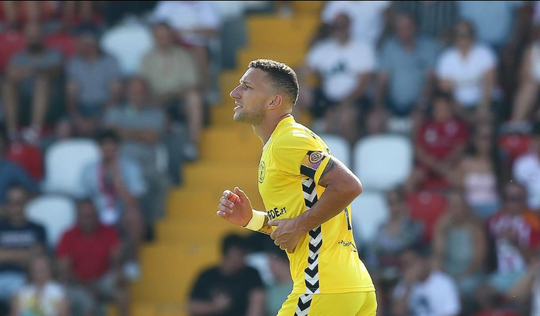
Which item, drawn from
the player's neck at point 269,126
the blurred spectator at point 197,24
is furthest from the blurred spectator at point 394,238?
the player's neck at point 269,126

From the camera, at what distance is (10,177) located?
37.6ft

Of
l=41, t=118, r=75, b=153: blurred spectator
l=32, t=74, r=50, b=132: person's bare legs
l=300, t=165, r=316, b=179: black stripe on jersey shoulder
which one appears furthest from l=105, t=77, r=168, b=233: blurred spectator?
l=300, t=165, r=316, b=179: black stripe on jersey shoulder

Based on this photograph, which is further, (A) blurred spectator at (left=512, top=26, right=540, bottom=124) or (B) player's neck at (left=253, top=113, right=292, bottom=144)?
(A) blurred spectator at (left=512, top=26, right=540, bottom=124)

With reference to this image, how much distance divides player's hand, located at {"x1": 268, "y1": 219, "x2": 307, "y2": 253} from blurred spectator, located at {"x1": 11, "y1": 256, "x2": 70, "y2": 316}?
226 inches

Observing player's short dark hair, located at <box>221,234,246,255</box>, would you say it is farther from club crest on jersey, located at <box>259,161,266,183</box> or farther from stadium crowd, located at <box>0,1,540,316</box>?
club crest on jersey, located at <box>259,161,266,183</box>

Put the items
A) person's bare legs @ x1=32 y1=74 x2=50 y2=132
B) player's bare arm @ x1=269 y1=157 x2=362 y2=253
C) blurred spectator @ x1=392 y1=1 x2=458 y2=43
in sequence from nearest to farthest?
1. player's bare arm @ x1=269 y1=157 x2=362 y2=253
2. blurred spectator @ x1=392 y1=1 x2=458 y2=43
3. person's bare legs @ x1=32 y1=74 x2=50 y2=132

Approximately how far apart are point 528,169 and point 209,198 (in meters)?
3.74

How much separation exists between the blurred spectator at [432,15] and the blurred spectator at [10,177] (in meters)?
4.64

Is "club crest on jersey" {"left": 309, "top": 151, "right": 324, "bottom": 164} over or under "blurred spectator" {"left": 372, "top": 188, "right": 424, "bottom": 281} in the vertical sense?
over

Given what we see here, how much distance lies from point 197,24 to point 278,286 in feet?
12.6

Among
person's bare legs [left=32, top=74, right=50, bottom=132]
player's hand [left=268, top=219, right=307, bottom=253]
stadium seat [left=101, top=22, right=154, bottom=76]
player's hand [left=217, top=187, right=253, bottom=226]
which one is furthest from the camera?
stadium seat [left=101, top=22, right=154, bottom=76]

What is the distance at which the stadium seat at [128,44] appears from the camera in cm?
1249

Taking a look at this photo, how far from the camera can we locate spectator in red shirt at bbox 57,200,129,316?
35.4 ft

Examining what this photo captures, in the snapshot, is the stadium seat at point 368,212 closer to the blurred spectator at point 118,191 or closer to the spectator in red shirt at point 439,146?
the spectator in red shirt at point 439,146
